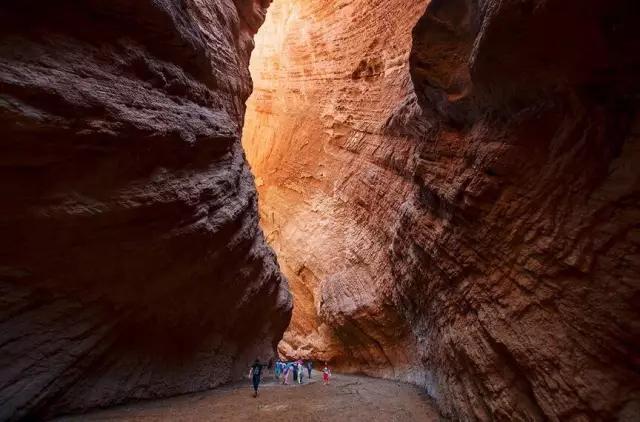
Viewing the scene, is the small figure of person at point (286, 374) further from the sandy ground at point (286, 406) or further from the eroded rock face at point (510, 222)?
the eroded rock face at point (510, 222)

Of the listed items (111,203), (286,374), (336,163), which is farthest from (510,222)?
(336,163)

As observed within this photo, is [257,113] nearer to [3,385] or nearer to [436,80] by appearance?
[436,80]

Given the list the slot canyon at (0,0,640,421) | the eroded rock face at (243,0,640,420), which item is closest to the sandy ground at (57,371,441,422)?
the slot canyon at (0,0,640,421)

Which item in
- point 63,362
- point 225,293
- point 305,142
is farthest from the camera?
point 305,142

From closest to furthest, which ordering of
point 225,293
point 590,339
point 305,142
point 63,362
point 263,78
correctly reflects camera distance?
point 590,339
point 63,362
point 225,293
point 305,142
point 263,78

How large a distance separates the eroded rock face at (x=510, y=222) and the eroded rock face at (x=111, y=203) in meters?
4.18

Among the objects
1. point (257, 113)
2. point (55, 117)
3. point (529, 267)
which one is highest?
point (257, 113)

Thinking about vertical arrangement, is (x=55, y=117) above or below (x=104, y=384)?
above

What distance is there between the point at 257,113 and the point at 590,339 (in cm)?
2092

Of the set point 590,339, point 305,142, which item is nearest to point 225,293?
point 590,339

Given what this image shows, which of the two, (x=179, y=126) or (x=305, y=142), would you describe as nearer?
(x=179, y=126)

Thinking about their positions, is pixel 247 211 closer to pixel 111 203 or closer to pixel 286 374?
pixel 111 203

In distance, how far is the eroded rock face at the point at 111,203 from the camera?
4.53m

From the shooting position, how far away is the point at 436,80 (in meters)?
7.32
